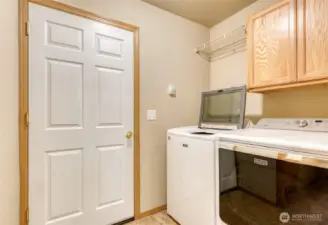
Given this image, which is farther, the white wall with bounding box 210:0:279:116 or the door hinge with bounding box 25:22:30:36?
the white wall with bounding box 210:0:279:116

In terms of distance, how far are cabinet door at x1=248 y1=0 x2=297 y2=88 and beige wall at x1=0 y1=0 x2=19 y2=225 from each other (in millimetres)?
1893

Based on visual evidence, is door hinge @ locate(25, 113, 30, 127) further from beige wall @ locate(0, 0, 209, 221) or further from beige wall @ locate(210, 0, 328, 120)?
beige wall @ locate(210, 0, 328, 120)

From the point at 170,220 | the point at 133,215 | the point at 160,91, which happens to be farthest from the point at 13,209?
the point at 160,91

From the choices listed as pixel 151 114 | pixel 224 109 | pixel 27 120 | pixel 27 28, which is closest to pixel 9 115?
→ pixel 27 120

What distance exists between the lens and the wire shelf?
2166mm

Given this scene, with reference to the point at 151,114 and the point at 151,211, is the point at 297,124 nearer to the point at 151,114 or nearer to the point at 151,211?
the point at 151,114

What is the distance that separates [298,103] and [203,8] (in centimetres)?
142

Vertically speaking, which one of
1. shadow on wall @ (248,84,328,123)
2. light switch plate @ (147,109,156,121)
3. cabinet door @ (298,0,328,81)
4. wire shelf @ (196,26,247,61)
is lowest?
light switch plate @ (147,109,156,121)

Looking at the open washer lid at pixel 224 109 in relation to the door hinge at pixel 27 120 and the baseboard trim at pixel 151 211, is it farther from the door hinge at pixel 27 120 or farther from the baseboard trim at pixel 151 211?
the door hinge at pixel 27 120

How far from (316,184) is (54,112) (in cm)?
177

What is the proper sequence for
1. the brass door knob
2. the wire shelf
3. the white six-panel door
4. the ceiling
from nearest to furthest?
the white six-panel door
the brass door knob
the ceiling
the wire shelf

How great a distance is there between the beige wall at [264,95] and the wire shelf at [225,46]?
0.25 feet


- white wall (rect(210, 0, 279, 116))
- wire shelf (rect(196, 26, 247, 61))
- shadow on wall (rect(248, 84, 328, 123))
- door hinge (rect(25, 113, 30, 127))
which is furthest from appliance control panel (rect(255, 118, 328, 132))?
door hinge (rect(25, 113, 30, 127))

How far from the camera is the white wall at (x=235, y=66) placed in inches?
79.2
